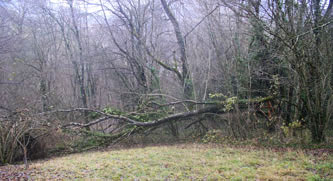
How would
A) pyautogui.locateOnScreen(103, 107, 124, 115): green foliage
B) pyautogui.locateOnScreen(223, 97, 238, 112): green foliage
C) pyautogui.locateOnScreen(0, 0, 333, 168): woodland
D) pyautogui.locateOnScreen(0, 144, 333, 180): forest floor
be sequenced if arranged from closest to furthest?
pyautogui.locateOnScreen(0, 144, 333, 180): forest floor, pyautogui.locateOnScreen(0, 0, 333, 168): woodland, pyautogui.locateOnScreen(223, 97, 238, 112): green foliage, pyautogui.locateOnScreen(103, 107, 124, 115): green foliage

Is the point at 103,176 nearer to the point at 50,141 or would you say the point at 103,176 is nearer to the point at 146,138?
the point at 50,141

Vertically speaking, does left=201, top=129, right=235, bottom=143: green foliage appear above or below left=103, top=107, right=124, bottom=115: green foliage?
below

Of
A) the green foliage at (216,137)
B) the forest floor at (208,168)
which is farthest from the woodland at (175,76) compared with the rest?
the forest floor at (208,168)

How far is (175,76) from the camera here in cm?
1339

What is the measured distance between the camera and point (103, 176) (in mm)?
5652

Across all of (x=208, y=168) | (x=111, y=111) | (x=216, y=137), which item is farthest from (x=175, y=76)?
(x=208, y=168)

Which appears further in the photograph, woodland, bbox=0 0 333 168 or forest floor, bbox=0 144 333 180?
woodland, bbox=0 0 333 168

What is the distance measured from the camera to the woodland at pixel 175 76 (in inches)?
294

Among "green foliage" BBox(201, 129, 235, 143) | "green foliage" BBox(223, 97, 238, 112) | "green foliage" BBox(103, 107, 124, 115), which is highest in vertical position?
"green foliage" BBox(223, 97, 238, 112)

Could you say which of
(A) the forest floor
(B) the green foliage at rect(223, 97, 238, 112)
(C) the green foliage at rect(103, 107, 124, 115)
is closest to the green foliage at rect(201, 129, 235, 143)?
(B) the green foliage at rect(223, 97, 238, 112)

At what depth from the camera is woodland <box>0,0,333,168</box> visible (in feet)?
24.5

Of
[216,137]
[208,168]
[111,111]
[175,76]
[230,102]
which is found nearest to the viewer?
A: [208,168]

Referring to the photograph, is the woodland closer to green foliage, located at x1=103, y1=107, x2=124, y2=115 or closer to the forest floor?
green foliage, located at x1=103, y1=107, x2=124, y2=115

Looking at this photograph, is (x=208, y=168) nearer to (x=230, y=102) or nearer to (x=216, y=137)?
(x=230, y=102)
